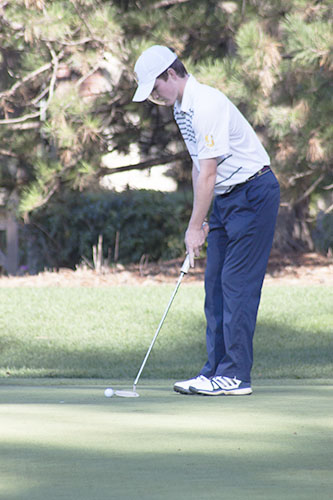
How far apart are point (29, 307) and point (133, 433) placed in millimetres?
5252

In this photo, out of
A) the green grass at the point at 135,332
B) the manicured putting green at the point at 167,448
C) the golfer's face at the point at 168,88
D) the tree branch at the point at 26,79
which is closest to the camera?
the manicured putting green at the point at 167,448

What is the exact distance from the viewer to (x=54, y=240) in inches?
483

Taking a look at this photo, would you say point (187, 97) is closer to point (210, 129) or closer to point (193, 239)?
point (210, 129)

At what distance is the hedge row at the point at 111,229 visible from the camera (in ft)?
39.9

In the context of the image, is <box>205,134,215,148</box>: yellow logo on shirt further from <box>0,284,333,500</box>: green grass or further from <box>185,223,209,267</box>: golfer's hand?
<box>0,284,333,500</box>: green grass

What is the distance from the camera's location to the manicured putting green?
215 cm

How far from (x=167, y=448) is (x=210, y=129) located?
1789 millimetres

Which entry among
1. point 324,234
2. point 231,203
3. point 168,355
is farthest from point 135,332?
point 324,234

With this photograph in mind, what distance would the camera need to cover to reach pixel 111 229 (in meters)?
12.1

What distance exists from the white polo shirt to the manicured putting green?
1.11 metres

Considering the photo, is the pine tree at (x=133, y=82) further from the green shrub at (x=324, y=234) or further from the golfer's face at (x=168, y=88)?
the golfer's face at (x=168, y=88)

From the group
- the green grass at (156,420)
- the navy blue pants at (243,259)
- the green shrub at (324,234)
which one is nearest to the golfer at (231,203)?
the navy blue pants at (243,259)

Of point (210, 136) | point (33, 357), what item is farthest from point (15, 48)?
point (210, 136)

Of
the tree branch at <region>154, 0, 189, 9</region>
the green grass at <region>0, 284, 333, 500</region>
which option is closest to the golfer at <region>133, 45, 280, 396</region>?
the green grass at <region>0, 284, 333, 500</region>
